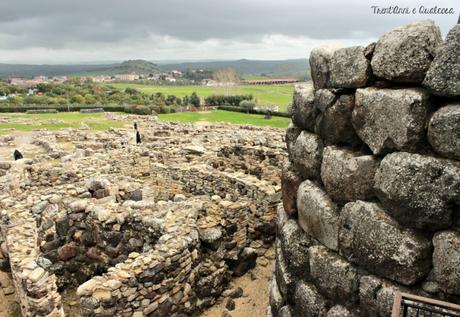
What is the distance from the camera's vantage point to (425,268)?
523 centimetres

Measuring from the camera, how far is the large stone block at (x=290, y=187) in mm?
7721

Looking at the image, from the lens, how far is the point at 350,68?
5.92m

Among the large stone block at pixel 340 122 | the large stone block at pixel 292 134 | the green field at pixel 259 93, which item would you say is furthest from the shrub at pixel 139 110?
the large stone block at pixel 340 122

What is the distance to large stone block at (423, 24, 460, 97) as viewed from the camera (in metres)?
4.62

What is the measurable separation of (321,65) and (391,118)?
1.90 m

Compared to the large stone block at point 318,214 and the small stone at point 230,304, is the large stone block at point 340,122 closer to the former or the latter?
the large stone block at point 318,214

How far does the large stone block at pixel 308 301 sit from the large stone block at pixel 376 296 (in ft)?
2.94

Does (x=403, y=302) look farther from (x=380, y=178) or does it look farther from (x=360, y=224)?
(x=380, y=178)

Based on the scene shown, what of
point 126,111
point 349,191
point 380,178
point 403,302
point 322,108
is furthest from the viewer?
point 126,111

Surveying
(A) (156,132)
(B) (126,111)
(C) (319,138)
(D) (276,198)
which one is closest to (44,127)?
(A) (156,132)

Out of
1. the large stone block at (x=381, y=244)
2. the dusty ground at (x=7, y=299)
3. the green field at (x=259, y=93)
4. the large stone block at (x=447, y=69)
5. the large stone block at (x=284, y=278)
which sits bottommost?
the dusty ground at (x=7, y=299)

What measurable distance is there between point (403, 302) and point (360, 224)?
124 centimetres

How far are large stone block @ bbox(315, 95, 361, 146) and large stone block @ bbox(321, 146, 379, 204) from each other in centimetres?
17

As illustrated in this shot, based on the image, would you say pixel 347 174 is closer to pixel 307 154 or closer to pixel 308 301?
pixel 307 154
